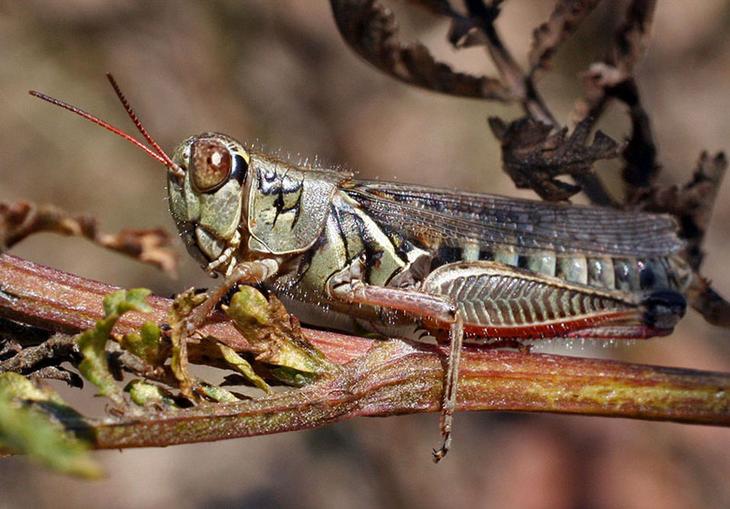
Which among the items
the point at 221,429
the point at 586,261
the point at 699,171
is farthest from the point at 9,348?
the point at 699,171

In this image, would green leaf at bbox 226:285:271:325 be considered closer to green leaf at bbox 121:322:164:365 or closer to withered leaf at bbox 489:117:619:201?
green leaf at bbox 121:322:164:365

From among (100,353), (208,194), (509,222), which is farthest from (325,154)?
(100,353)

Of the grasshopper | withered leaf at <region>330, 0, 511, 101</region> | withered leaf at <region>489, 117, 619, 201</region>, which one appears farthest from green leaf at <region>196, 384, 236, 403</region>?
withered leaf at <region>330, 0, 511, 101</region>

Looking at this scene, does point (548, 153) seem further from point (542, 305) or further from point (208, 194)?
point (208, 194)

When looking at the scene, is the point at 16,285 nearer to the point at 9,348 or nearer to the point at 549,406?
the point at 9,348

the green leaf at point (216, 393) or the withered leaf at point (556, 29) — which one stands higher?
the withered leaf at point (556, 29)

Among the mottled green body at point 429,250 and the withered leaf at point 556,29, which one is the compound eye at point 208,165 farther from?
the withered leaf at point 556,29

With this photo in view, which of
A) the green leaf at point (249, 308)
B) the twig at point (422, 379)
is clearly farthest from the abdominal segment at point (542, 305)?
the green leaf at point (249, 308)
